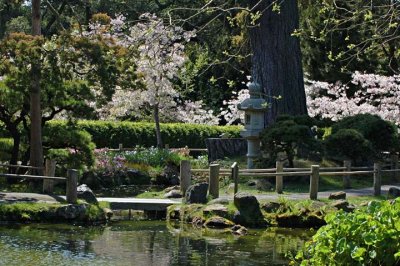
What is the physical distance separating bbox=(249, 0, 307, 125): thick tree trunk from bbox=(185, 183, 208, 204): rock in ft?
23.0

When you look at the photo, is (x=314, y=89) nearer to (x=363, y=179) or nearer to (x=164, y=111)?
(x=164, y=111)

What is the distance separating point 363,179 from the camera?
2414cm

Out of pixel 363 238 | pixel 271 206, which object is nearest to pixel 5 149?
pixel 271 206

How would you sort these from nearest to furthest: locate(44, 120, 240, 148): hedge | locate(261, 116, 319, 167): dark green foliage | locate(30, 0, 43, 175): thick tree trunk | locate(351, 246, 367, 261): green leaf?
locate(351, 246, 367, 261): green leaf < locate(30, 0, 43, 175): thick tree trunk < locate(261, 116, 319, 167): dark green foliage < locate(44, 120, 240, 148): hedge

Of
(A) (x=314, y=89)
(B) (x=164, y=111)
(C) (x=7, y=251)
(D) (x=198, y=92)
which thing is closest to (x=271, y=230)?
(C) (x=7, y=251)

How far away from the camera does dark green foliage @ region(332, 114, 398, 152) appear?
24.5 m

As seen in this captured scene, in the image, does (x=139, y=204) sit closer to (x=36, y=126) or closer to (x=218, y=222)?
(x=218, y=222)

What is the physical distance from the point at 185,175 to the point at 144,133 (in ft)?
51.7

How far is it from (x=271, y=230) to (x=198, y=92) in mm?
27371

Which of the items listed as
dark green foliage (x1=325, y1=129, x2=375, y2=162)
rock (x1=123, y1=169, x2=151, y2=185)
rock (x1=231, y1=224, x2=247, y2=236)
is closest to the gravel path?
dark green foliage (x1=325, y1=129, x2=375, y2=162)

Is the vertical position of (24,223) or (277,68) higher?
(277,68)

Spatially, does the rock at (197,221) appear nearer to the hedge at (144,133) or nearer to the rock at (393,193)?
the rock at (393,193)

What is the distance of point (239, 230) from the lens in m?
17.5

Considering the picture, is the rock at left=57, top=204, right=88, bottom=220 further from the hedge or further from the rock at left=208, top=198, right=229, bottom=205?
the hedge
